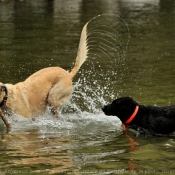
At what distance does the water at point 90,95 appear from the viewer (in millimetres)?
6707

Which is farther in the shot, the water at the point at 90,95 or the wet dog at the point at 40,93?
the wet dog at the point at 40,93

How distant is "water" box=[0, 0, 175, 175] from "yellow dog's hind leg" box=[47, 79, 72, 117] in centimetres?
20

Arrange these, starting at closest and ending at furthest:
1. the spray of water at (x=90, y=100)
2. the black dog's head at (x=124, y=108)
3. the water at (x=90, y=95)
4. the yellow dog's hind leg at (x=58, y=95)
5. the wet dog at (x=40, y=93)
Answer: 1. the water at (x=90, y=95)
2. the black dog's head at (x=124, y=108)
3. the wet dog at (x=40, y=93)
4. the spray of water at (x=90, y=100)
5. the yellow dog's hind leg at (x=58, y=95)

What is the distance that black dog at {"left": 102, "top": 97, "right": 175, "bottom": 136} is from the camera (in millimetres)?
8008

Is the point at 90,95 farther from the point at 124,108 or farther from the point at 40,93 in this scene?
the point at 124,108

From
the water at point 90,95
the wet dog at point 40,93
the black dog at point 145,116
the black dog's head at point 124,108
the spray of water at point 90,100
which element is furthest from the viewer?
the spray of water at point 90,100

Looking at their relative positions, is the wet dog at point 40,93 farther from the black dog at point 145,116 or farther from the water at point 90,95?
the black dog at point 145,116

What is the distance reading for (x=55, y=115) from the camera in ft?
30.8

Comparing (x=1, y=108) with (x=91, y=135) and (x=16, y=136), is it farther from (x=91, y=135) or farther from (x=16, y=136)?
(x=91, y=135)

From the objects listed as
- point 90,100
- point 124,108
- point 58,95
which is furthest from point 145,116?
point 90,100

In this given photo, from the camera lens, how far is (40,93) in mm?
9156

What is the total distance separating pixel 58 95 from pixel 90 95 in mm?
1877

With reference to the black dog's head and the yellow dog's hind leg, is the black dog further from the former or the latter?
the yellow dog's hind leg

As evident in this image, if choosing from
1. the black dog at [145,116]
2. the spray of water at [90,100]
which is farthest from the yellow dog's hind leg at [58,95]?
the black dog at [145,116]
